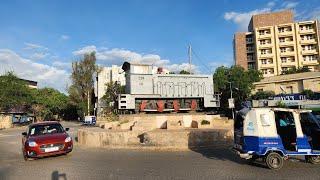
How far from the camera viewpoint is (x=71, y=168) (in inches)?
464

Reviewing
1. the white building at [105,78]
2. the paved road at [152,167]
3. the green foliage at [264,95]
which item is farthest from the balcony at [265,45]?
the paved road at [152,167]

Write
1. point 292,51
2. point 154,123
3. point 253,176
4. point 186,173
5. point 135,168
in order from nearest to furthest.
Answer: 1. point 253,176
2. point 186,173
3. point 135,168
4. point 154,123
5. point 292,51

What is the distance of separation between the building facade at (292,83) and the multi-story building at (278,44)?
19.1 metres

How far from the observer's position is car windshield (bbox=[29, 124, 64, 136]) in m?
15.7

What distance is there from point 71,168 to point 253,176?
20.1 ft

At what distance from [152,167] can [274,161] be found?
154 inches

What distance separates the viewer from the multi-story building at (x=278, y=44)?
259ft

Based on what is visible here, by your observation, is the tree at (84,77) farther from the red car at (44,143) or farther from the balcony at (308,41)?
the red car at (44,143)

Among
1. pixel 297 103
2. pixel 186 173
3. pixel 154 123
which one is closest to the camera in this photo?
pixel 186 173

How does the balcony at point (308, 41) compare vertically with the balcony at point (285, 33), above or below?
below

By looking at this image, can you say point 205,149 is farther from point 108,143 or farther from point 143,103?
point 143,103

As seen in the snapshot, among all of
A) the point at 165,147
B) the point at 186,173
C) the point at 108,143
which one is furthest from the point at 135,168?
the point at 108,143

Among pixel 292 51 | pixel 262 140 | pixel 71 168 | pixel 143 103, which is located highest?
pixel 292 51

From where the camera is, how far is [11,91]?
59.7 meters
